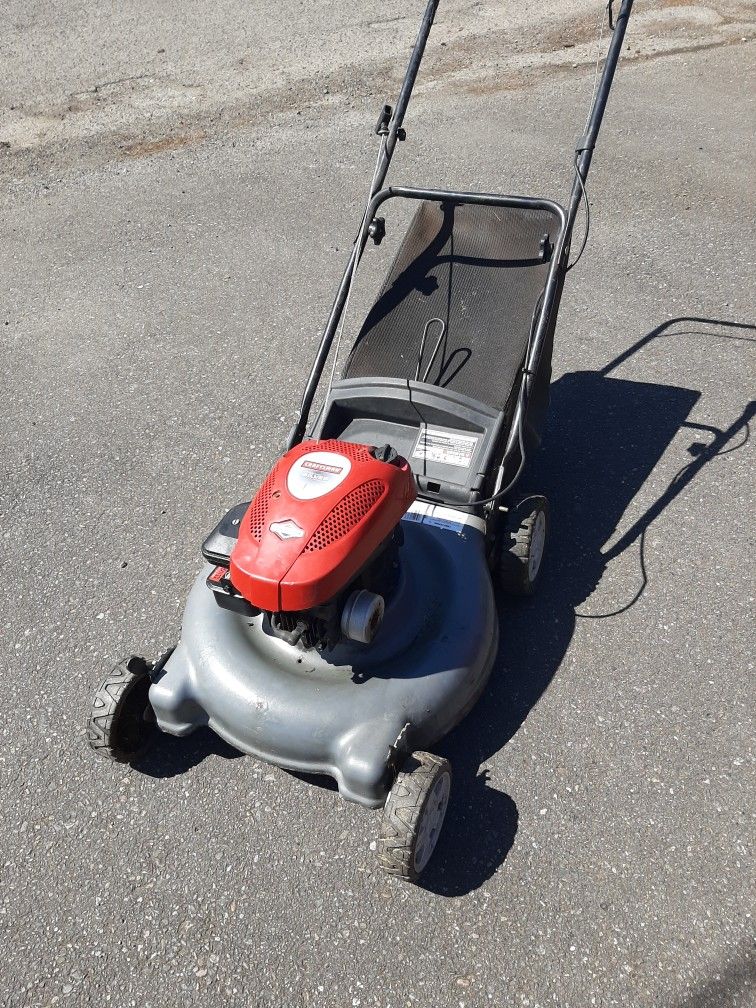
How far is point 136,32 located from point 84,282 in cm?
410

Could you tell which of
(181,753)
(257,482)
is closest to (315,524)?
(181,753)

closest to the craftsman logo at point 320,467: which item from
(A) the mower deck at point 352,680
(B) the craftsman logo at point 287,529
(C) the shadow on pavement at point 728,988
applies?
(B) the craftsman logo at point 287,529

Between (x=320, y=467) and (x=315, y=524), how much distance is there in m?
0.21

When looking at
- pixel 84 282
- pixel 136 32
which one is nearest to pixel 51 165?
pixel 84 282

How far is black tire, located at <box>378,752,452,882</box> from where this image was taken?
Result: 236 cm

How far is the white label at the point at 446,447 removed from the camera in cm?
309

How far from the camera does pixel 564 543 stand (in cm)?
351

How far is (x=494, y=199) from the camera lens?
314 cm

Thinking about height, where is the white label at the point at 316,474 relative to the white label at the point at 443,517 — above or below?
above

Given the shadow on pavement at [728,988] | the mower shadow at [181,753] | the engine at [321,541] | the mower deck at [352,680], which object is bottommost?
the shadow on pavement at [728,988]

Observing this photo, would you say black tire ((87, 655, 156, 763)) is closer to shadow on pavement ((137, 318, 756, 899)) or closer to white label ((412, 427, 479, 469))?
shadow on pavement ((137, 318, 756, 899))

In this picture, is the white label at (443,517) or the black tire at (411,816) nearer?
the black tire at (411,816)

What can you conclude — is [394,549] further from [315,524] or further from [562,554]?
[562,554]

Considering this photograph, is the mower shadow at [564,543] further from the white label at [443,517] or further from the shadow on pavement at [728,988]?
the shadow on pavement at [728,988]
